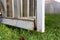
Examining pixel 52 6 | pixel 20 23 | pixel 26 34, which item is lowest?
pixel 26 34

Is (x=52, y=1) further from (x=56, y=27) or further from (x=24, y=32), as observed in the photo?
(x=24, y=32)

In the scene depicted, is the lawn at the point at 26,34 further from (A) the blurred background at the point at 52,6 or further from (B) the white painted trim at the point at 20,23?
(A) the blurred background at the point at 52,6

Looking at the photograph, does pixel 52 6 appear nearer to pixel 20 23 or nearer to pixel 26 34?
pixel 20 23

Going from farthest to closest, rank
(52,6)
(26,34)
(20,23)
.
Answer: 1. (52,6)
2. (20,23)
3. (26,34)

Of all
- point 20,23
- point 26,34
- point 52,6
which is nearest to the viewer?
point 26,34

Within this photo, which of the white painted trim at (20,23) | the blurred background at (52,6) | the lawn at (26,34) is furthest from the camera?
→ the blurred background at (52,6)

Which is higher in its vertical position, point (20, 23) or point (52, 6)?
point (52, 6)

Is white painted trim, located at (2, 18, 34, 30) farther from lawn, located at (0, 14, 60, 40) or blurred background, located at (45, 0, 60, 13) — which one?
blurred background, located at (45, 0, 60, 13)

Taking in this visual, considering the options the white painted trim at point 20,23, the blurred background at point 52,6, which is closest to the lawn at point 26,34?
the white painted trim at point 20,23

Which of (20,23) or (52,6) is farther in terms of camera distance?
(52,6)

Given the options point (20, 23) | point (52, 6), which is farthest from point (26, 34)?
point (52, 6)

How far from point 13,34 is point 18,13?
0.45 metres

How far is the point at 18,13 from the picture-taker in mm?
2832

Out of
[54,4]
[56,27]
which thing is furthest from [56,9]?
[56,27]
